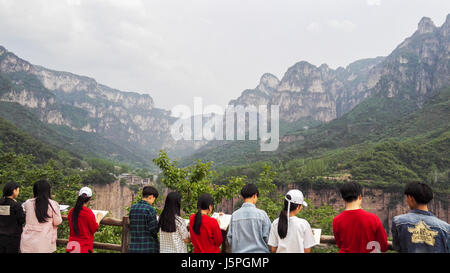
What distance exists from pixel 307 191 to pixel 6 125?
57841 millimetres

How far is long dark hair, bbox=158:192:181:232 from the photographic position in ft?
11.5

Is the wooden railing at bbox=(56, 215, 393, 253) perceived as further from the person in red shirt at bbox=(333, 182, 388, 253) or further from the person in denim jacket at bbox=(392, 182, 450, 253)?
the person in denim jacket at bbox=(392, 182, 450, 253)

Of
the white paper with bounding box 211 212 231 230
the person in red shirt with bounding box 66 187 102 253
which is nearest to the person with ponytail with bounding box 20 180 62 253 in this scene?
the person in red shirt with bounding box 66 187 102 253

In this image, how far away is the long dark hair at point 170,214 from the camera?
3498mm

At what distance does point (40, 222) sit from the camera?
380cm

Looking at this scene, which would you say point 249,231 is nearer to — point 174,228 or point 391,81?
point 174,228

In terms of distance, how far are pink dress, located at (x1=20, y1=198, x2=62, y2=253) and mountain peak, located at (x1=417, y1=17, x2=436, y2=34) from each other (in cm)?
18885

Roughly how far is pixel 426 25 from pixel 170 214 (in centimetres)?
19161

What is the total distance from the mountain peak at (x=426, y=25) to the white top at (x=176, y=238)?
617ft

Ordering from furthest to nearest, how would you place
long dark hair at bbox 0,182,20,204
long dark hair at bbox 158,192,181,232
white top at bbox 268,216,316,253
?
long dark hair at bbox 0,182,20,204 → long dark hair at bbox 158,192,181,232 → white top at bbox 268,216,316,253

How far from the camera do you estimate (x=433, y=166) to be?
2047 inches
